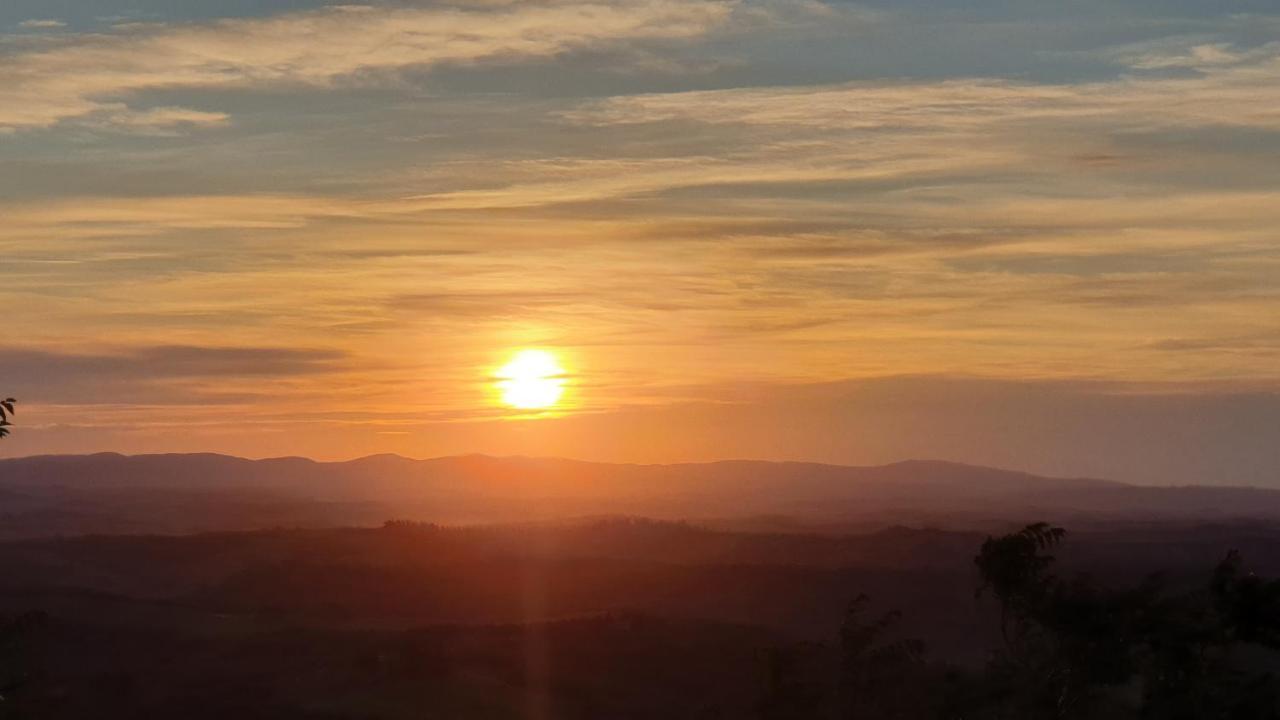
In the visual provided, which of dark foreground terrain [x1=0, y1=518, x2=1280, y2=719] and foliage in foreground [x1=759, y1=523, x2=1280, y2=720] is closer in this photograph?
foliage in foreground [x1=759, y1=523, x2=1280, y2=720]

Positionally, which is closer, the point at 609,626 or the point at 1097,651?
the point at 1097,651

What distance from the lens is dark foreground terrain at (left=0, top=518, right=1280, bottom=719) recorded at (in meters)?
37.7

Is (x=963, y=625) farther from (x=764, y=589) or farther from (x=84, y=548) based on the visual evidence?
(x=84, y=548)

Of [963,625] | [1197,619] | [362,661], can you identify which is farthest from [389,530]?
[1197,619]

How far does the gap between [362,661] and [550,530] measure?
9755 cm

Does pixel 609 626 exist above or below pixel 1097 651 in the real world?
above

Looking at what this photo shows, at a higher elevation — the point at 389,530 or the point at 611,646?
the point at 389,530

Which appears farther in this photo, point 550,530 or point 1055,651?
point 550,530

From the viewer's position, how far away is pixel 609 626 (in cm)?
6769

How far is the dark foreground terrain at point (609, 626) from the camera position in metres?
37.7

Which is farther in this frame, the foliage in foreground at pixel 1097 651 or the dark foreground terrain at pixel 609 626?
the dark foreground terrain at pixel 609 626

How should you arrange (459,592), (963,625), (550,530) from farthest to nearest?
1. (550,530)
2. (459,592)
3. (963,625)

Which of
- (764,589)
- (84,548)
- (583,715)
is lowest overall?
(583,715)

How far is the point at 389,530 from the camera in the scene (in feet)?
351
